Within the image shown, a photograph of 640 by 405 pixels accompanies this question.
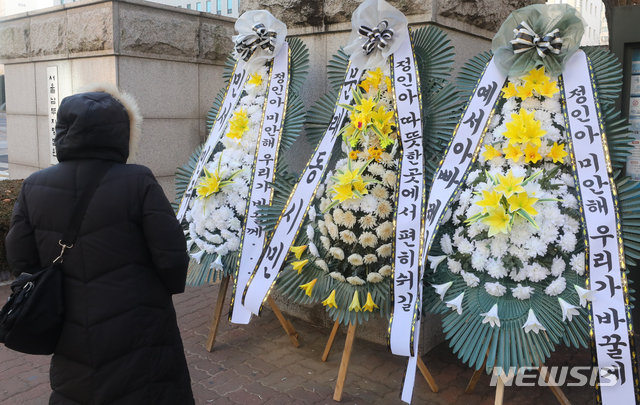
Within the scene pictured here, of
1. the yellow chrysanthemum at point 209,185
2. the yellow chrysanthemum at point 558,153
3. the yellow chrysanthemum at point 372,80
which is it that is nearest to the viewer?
the yellow chrysanthemum at point 558,153

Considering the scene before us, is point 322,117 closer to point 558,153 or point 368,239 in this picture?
point 368,239

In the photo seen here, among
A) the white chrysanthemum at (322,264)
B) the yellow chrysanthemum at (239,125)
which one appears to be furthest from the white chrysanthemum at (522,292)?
the yellow chrysanthemum at (239,125)

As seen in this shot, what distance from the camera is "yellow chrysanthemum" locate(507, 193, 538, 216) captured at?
2500 millimetres

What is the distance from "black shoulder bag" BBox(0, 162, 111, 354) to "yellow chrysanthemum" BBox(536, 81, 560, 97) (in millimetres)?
2110

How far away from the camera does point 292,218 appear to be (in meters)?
3.32

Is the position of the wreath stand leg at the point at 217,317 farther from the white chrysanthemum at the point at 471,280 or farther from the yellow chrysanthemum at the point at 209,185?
the white chrysanthemum at the point at 471,280

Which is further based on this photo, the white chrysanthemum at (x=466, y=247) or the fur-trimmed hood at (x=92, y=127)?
the white chrysanthemum at (x=466, y=247)

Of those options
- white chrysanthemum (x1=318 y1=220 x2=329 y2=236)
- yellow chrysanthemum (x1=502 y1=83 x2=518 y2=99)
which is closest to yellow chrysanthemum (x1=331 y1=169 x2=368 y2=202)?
white chrysanthemum (x1=318 y1=220 x2=329 y2=236)

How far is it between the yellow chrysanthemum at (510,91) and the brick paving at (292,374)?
177cm

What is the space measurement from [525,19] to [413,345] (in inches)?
70.7

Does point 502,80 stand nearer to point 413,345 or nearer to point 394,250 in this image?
point 394,250

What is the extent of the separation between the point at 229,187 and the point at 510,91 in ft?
6.28

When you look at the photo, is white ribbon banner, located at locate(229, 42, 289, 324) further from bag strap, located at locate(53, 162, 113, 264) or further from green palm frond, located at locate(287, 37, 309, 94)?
bag strap, located at locate(53, 162, 113, 264)

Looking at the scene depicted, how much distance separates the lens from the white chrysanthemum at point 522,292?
252 cm
